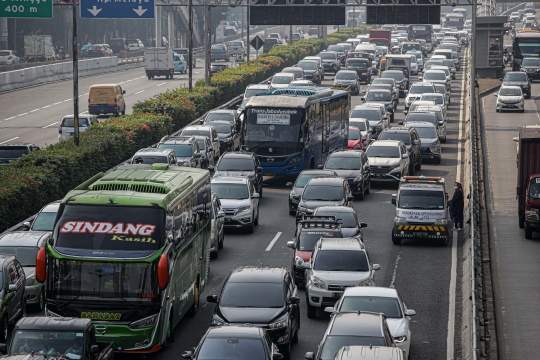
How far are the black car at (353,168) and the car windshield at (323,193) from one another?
3.81m

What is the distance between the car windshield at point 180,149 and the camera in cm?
3938

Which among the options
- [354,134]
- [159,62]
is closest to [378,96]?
[354,134]

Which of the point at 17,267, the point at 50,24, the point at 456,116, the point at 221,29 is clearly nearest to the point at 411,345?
the point at 17,267

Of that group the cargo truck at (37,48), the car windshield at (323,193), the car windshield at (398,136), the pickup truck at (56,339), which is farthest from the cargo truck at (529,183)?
the cargo truck at (37,48)

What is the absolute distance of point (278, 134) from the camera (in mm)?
39062

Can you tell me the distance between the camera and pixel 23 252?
911 inches

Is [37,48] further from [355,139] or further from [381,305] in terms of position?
[381,305]

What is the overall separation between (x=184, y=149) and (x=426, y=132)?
12.1 meters

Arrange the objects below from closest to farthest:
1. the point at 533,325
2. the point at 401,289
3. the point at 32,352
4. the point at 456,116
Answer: the point at 32,352
the point at 533,325
the point at 401,289
the point at 456,116

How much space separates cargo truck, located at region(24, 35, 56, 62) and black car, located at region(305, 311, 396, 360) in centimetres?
8900

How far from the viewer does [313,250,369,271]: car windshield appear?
22.9 metres

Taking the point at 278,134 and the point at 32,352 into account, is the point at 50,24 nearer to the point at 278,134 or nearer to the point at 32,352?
the point at 278,134

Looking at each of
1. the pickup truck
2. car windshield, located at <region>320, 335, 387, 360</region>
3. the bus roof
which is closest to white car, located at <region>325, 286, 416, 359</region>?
car windshield, located at <region>320, 335, 387, 360</region>

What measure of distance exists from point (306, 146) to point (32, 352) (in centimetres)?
2464
